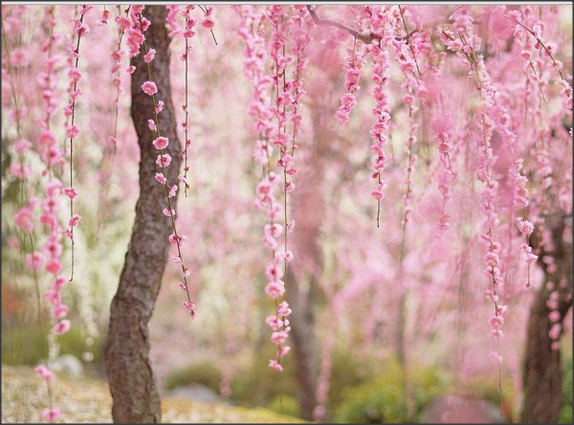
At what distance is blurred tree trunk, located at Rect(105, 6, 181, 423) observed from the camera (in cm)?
304

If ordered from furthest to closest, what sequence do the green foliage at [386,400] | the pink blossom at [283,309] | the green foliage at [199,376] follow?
the green foliage at [199,376] → the green foliage at [386,400] → the pink blossom at [283,309]

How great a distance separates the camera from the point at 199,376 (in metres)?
10.0

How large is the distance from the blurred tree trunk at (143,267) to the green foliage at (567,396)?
4.28 meters

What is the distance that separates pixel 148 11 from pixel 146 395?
5.23 feet

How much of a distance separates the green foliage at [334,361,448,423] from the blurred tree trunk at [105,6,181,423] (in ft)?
14.8

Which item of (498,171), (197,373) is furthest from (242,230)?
(498,171)

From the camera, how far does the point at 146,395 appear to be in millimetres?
3090

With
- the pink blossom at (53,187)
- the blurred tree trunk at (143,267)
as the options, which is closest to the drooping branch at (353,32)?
the blurred tree trunk at (143,267)

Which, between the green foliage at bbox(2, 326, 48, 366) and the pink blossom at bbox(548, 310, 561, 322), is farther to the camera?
the pink blossom at bbox(548, 310, 561, 322)

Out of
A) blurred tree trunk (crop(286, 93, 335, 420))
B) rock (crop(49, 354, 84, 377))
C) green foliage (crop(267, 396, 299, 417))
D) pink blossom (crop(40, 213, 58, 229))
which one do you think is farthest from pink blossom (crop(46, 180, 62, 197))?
rock (crop(49, 354, 84, 377))

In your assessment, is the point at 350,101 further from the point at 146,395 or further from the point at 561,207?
the point at 561,207

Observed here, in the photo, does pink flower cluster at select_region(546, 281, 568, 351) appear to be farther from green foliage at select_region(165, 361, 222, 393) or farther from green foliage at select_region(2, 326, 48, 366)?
green foliage at select_region(165, 361, 222, 393)

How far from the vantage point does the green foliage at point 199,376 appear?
992 cm

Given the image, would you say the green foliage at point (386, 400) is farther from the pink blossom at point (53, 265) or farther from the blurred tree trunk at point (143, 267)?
the pink blossom at point (53, 265)
